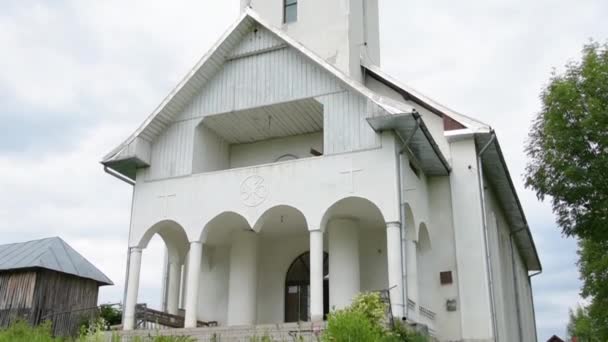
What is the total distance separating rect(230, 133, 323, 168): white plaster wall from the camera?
20125 millimetres

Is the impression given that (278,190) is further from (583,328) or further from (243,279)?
(583,328)

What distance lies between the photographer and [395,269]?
15.2 metres

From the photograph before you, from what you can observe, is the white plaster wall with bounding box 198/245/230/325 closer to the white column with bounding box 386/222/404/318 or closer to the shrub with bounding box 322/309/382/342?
the white column with bounding box 386/222/404/318

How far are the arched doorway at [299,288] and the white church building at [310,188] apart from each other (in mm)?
48

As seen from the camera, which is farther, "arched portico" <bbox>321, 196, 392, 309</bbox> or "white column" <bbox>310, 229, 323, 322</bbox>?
"arched portico" <bbox>321, 196, 392, 309</bbox>

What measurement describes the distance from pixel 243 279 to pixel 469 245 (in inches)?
257

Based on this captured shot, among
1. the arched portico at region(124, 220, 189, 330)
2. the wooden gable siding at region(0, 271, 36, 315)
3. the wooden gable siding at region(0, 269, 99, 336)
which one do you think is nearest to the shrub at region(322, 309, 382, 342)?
the arched portico at region(124, 220, 189, 330)

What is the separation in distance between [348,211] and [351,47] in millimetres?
6228

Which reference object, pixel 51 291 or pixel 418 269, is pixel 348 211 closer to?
pixel 418 269

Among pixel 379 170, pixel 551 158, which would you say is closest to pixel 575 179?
pixel 551 158

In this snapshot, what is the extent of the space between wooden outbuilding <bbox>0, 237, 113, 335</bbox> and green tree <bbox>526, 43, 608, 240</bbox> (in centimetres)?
1426

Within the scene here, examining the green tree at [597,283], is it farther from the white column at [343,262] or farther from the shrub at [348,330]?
the shrub at [348,330]

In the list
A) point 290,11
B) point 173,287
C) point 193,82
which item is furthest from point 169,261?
point 290,11

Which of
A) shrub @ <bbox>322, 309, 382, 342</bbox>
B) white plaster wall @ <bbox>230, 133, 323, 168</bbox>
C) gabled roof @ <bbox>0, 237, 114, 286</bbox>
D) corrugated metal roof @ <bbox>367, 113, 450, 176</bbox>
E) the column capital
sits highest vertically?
white plaster wall @ <bbox>230, 133, 323, 168</bbox>
